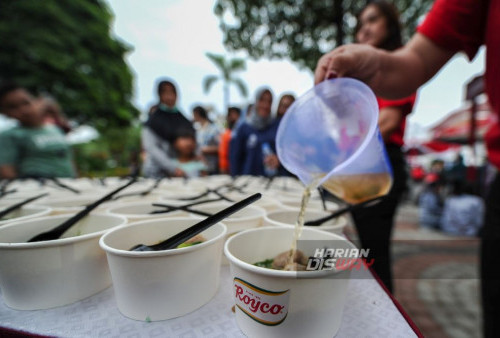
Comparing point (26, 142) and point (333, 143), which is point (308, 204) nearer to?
point (333, 143)

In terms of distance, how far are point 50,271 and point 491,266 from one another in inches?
69.7

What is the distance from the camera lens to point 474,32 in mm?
1215

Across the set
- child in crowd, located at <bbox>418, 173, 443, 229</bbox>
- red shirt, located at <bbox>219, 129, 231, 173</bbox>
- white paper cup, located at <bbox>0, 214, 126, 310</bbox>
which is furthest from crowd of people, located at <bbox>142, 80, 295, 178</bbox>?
child in crowd, located at <bbox>418, 173, 443, 229</bbox>

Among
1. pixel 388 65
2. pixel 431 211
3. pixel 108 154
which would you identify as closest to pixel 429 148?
pixel 431 211

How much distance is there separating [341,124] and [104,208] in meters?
1.22

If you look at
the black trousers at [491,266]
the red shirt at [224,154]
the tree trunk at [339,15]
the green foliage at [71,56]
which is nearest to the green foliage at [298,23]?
the tree trunk at [339,15]

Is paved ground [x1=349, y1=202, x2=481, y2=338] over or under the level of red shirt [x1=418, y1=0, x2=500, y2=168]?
under

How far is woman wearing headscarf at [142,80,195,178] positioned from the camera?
3.28m

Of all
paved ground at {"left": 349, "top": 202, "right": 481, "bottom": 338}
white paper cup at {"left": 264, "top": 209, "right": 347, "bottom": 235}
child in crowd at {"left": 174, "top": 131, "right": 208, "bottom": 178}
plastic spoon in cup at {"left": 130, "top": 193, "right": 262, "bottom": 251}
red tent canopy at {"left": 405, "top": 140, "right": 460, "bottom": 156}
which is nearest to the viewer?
plastic spoon in cup at {"left": 130, "top": 193, "right": 262, "bottom": 251}

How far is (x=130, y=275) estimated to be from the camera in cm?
57

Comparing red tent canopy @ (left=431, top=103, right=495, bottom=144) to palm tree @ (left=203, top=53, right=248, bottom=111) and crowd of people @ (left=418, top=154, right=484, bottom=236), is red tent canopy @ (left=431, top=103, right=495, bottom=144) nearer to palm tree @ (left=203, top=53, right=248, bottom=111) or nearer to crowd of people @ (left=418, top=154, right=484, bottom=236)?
crowd of people @ (left=418, top=154, right=484, bottom=236)

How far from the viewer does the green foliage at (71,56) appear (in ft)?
32.1

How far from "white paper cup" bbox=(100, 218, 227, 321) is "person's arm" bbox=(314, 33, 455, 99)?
776 mm

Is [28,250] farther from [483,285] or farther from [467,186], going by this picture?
[467,186]
